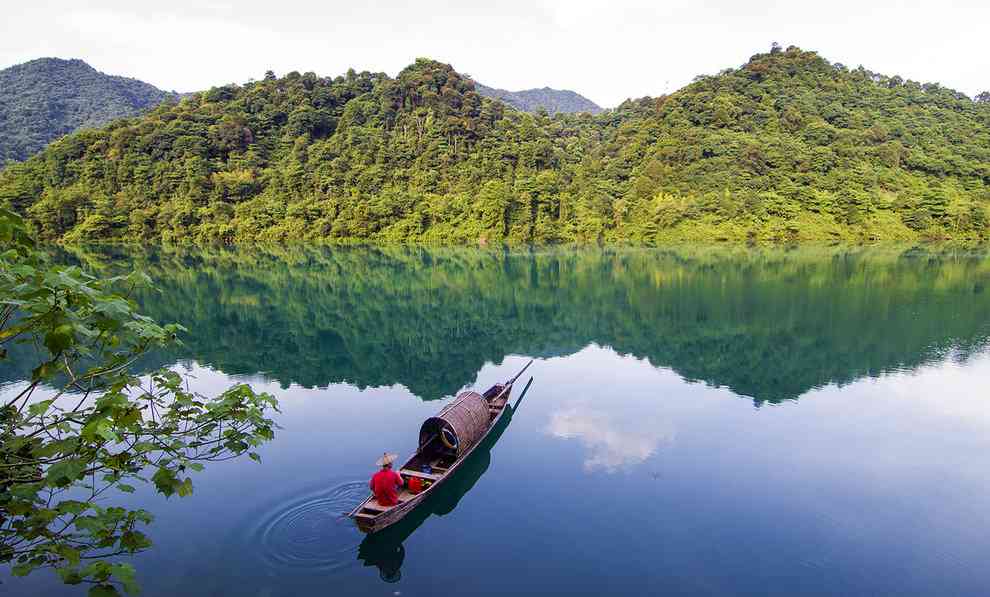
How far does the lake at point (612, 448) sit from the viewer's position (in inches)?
332

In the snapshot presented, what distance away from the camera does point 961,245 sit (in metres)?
56.1

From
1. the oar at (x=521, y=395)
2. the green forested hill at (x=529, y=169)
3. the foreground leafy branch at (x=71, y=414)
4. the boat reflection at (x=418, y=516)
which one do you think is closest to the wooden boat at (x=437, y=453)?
the boat reflection at (x=418, y=516)

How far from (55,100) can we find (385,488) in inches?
6542

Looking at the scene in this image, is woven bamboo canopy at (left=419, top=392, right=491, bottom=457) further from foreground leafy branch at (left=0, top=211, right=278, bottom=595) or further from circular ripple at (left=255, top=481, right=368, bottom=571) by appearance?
foreground leafy branch at (left=0, top=211, right=278, bottom=595)

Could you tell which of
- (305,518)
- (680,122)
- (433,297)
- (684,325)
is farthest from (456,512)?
(680,122)

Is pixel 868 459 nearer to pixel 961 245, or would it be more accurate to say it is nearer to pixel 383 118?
pixel 961 245

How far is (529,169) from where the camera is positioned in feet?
259

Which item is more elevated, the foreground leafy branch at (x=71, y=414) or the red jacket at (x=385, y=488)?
the foreground leafy branch at (x=71, y=414)

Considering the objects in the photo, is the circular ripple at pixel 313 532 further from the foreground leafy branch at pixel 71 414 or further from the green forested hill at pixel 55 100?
the green forested hill at pixel 55 100

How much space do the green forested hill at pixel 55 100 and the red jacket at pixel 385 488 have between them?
124 metres

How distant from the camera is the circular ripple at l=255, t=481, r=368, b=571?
333 inches

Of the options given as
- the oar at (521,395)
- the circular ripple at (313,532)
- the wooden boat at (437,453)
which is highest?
the wooden boat at (437,453)

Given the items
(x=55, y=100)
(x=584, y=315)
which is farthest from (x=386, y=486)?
(x=55, y=100)

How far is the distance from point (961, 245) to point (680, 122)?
33.0 metres
